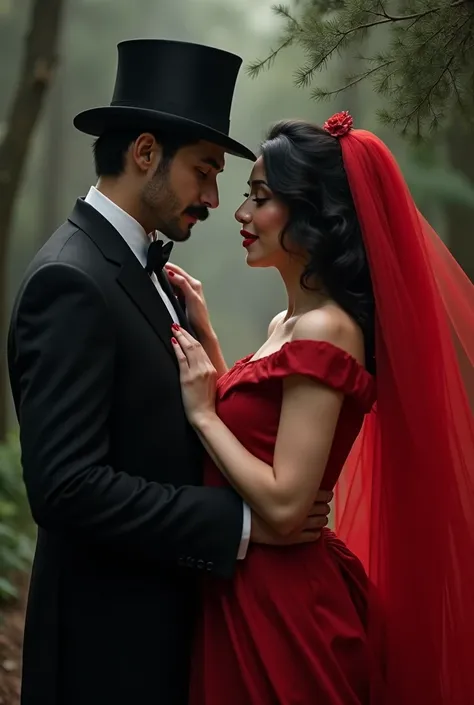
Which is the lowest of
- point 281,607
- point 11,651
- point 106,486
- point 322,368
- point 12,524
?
point 11,651

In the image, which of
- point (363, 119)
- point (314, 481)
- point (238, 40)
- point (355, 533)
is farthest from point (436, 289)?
point (238, 40)

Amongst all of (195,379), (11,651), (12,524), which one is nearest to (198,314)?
(195,379)

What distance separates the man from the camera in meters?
1.77

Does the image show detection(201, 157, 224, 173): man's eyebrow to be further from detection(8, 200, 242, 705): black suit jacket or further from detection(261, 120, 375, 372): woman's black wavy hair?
detection(8, 200, 242, 705): black suit jacket

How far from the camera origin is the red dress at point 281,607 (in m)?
1.89

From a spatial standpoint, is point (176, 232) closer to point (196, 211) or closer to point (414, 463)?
point (196, 211)

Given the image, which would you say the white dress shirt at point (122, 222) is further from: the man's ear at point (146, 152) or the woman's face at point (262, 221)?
the woman's face at point (262, 221)

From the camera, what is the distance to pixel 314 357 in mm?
1892

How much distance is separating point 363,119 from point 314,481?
10.8 ft

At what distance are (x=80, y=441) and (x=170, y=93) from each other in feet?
2.67

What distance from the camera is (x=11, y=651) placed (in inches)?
169

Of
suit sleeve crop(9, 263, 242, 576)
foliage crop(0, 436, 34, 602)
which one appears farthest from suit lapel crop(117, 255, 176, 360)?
foliage crop(0, 436, 34, 602)

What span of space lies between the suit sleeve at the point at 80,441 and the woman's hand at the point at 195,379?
7.2 inches

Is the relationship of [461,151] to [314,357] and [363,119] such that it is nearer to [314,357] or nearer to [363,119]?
[363,119]
